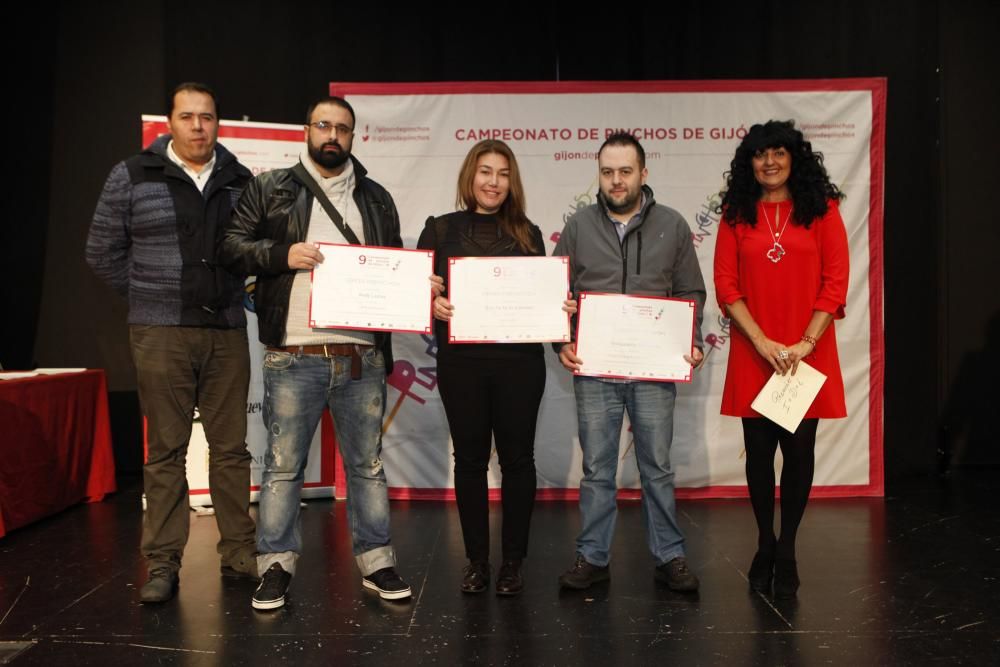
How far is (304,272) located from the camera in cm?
267

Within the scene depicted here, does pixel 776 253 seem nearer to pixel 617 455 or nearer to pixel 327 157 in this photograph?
pixel 617 455

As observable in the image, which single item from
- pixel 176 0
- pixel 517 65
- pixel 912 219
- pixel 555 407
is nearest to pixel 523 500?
pixel 555 407

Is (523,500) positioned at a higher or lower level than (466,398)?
lower

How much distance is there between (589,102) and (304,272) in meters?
2.32

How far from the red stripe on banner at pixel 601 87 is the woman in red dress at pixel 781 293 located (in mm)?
1707

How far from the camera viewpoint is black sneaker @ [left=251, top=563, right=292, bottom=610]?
269cm

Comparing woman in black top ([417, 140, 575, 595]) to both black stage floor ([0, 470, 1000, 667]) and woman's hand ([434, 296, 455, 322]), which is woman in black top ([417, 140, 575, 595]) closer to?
woman's hand ([434, 296, 455, 322])

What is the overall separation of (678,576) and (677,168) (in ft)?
7.68

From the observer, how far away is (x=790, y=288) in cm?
274

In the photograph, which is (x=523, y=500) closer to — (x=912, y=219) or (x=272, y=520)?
(x=272, y=520)

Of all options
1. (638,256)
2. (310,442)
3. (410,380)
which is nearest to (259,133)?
(410,380)

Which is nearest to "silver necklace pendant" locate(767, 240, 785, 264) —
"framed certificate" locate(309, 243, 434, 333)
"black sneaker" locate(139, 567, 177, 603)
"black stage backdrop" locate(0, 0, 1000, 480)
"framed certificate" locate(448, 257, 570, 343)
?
"framed certificate" locate(448, 257, 570, 343)

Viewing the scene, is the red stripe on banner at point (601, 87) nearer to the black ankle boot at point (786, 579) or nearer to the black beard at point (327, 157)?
the black beard at point (327, 157)

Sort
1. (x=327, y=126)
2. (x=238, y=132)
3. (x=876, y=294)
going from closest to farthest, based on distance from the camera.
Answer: (x=327, y=126), (x=238, y=132), (x=876, y=294)
